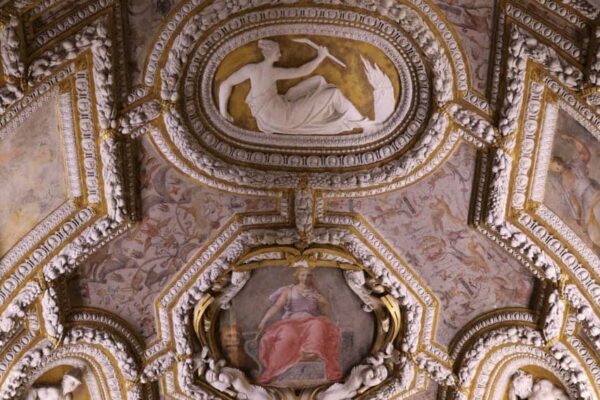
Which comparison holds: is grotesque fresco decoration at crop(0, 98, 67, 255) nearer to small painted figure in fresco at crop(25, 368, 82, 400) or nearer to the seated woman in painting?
small painted figure in fresco at crop(25, 368, 82, 400)

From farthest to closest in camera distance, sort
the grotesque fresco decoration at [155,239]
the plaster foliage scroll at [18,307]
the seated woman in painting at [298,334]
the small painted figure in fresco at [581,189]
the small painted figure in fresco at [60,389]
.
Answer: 1. the seated woman in painting at [298,334]
2. the small painted figure in fresco at [60,389]
3. the grotesque fresco decoration at [155,239]
4. the plaster foliage scroll at [18,307]
5. the small painted figure in fresco at [581,189]

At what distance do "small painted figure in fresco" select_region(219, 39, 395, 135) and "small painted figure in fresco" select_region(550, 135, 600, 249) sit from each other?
1852 millimetres

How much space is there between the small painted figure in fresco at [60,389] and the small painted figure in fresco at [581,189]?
18.6 ft

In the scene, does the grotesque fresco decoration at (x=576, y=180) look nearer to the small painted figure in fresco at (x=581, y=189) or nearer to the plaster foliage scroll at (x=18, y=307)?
the small painted figure in fresco at (x=581, y=189)

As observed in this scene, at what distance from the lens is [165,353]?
413 inches

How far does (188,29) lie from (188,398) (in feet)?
15.1

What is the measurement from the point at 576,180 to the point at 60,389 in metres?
5.99

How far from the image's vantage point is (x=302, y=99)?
30.5 ft

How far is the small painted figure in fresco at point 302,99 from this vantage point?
9016 millimetres

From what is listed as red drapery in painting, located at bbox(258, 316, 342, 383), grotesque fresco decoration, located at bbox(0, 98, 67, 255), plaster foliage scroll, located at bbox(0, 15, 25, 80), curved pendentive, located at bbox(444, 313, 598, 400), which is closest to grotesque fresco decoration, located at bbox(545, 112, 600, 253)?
curved pendentive, located at bbox(444, 313, 598, 400)

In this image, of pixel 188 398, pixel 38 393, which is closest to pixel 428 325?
pixel 188 398

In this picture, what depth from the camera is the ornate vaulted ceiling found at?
853 centimetres

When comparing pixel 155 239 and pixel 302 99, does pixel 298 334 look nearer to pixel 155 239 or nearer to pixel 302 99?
pixel 155 239

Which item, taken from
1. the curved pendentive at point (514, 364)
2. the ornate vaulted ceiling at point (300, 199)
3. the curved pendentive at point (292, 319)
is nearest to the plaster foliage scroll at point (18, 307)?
the ornate vaulted ceiling at point (300, 199)
